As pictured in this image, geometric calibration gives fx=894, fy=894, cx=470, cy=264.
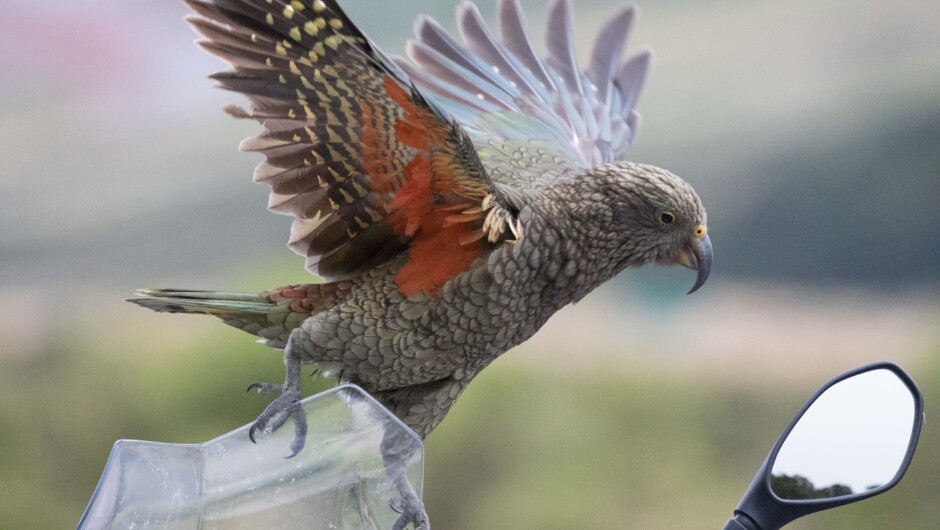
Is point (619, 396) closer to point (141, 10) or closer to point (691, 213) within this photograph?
point (691, 213)

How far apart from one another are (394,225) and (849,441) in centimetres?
67

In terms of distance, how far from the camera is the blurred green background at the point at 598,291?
2.12 metres

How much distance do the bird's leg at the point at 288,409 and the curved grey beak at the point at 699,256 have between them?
2.08 ft

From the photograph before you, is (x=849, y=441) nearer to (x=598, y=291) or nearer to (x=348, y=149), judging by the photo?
(x=348, y=149)

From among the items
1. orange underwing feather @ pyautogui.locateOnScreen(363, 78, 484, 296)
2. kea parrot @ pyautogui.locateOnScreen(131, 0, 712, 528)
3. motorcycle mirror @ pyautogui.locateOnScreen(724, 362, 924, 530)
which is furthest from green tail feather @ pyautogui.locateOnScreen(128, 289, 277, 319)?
motorcycle mirror @ pyautogui.locateOnScreen(724, 362, 924, 530)

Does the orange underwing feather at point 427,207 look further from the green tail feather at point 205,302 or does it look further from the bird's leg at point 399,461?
the bird's leg at point 399,461

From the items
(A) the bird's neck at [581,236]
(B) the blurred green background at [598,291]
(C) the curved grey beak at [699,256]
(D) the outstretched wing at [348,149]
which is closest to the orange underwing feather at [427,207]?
(D) the outstretched wing at [348,149]

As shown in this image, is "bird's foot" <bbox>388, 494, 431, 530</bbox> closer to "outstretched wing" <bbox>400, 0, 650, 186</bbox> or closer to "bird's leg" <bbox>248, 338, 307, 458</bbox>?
"bird's leg" <bbox>248, 338, 307, 458</bbox>

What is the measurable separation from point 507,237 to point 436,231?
11cm

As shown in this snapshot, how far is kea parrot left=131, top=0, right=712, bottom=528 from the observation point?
1142mm

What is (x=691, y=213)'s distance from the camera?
1.42 meters

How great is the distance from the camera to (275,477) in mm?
871

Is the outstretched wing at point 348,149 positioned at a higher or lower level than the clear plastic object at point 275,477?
higher

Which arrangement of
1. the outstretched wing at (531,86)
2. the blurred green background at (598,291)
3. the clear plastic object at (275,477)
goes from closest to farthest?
the clear plastic object at (275,477), the outstretched wing at (531,86), the blurred green background at (598,291)
